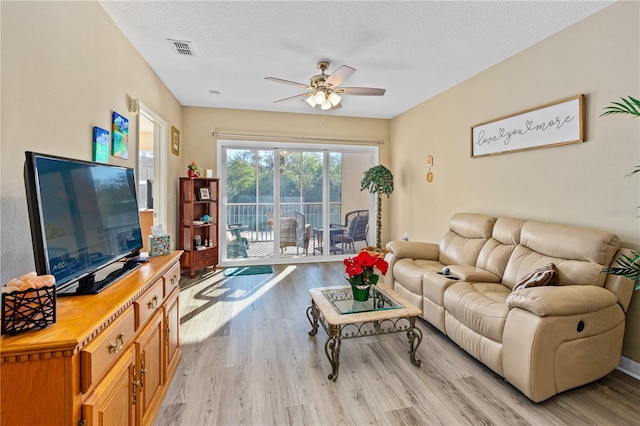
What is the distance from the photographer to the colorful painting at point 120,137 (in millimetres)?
2447

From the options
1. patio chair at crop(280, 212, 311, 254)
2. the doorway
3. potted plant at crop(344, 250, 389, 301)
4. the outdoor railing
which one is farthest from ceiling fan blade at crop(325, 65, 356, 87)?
patio chair at crop(280, 212, 311, 254)

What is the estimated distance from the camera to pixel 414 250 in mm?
3543

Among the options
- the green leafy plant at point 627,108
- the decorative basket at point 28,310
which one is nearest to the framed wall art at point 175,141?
the decorative basket at point 28,310

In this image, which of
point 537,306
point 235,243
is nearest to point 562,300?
point 537,306

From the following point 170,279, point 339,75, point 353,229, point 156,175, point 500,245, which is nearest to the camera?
point 170,279

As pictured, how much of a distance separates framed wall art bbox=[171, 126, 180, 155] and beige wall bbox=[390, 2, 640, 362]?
3796mm

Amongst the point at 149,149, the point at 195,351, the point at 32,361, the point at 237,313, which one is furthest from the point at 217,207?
the point at 32,361

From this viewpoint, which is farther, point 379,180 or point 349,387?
point 379,180

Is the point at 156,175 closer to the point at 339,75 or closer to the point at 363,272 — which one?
the point at 339,75

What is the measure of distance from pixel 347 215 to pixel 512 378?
159 inches

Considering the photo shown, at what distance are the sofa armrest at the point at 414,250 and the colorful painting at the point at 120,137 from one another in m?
2.91

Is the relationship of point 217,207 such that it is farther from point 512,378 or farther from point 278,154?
point 512,378

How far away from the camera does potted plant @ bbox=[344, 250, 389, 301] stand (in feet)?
7.77

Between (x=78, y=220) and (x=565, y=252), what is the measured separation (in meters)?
3.15
